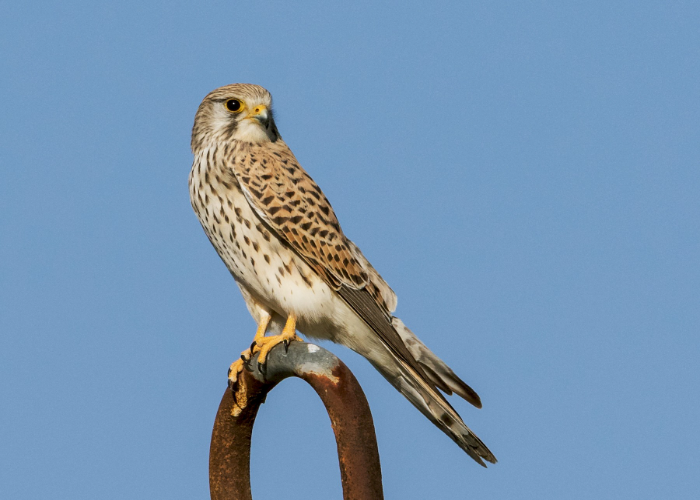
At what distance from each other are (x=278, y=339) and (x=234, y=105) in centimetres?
121

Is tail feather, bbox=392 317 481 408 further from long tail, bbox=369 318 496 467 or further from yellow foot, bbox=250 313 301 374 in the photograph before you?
yellow foot, bbox=250 313 301 374

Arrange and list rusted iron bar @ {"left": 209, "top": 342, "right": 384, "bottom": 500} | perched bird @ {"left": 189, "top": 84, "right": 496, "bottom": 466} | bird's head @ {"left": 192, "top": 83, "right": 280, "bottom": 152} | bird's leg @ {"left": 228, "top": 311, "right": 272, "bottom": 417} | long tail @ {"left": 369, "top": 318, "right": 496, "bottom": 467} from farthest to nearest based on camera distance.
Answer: bird's head @ {"left": 192, "top": 83, "right": 280, "bottom": 152} → perched bird @ {"left": 189, "top": 84, "right": 496, "bottom": 466} → long tail @ {"left": 369, "top": 318, "right": 496, "bottom": 467} → bird's leg @ {"left": 228, "top": 311, "right": 272, "bottom": 417} → rusted iron bar @ {"left": 209, "top": 342, "right": 384, "bottom": 500}

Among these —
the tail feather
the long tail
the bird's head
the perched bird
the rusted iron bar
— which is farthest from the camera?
the bird's head

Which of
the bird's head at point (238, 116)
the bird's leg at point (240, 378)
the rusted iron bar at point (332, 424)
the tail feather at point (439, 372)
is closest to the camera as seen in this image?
the rusted iron bar at point (332, 424)

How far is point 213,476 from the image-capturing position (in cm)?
321

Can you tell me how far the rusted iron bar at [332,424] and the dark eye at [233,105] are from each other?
141 centimetres

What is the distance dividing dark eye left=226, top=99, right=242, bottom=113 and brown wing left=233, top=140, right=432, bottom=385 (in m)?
0.23

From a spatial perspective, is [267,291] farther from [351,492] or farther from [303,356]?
[351,492]

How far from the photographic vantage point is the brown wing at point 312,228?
4230mm

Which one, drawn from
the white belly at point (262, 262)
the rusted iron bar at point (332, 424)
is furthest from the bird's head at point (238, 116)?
the rusted iron bar at point (332, 424)

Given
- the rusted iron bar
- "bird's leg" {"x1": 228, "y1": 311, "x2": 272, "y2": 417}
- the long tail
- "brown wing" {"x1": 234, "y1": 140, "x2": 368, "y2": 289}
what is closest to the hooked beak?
"brown wing" {"x1": 234, "y1": 140, "x2": 368, "y2": 289}

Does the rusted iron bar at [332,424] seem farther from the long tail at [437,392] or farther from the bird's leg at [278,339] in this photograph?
the long tail at [437,392]

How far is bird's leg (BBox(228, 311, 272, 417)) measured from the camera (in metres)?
3.30

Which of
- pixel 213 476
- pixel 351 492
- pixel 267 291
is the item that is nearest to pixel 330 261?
pixel 267 291
